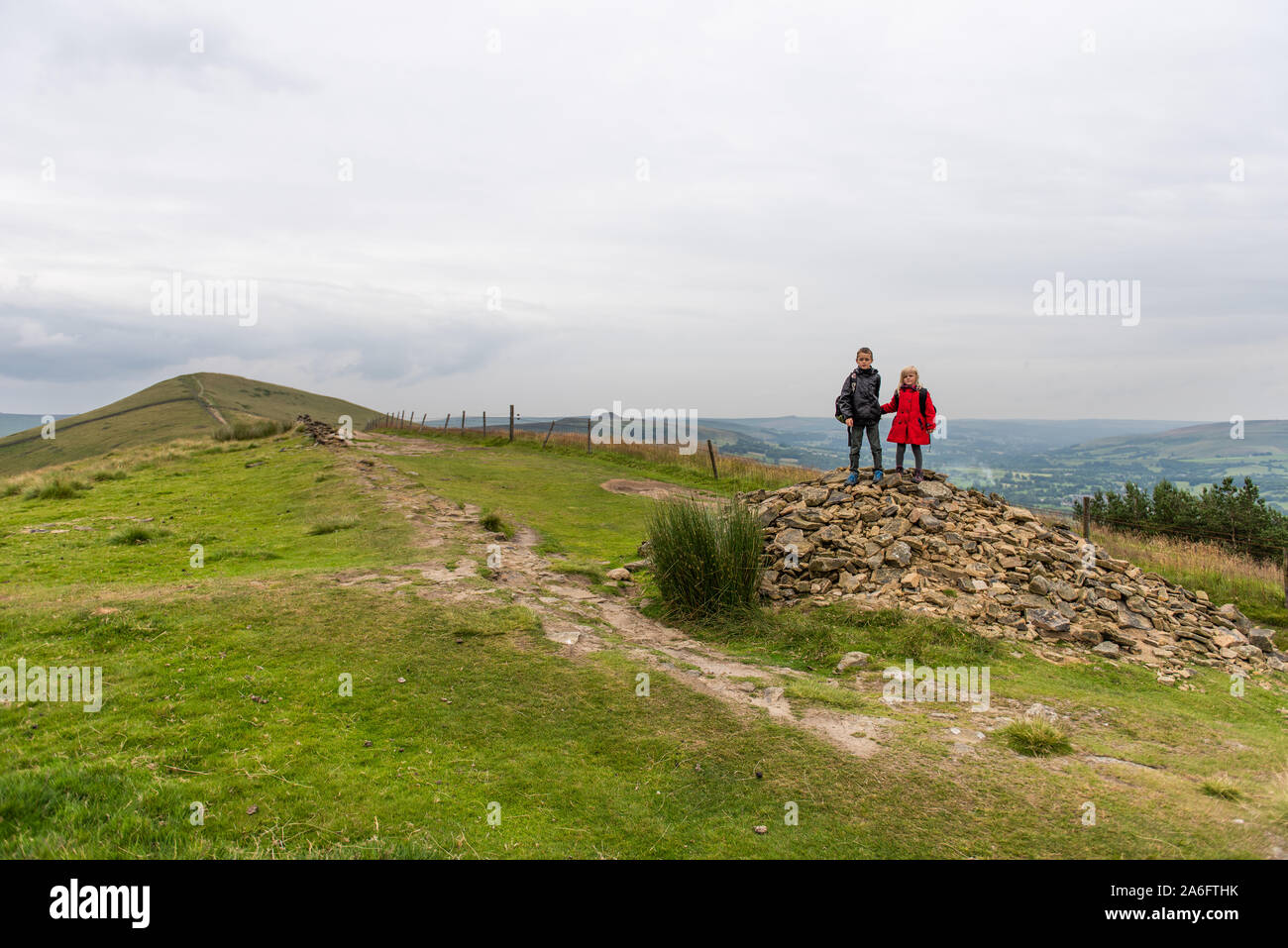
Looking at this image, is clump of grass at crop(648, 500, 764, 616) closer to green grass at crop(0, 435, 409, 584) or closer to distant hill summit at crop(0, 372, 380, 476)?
green grass at crop(0, 435, 409, 584)

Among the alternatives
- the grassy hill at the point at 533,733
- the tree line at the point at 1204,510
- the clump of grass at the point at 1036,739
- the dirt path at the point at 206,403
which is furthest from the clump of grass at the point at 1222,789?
the dirt path at the point at 206,403

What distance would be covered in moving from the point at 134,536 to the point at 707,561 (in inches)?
431

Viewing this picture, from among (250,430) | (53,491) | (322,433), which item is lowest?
(53,491)

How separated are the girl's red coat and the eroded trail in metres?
5.75

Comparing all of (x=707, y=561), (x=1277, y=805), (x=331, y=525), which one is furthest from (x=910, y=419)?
(x=331, y=525)

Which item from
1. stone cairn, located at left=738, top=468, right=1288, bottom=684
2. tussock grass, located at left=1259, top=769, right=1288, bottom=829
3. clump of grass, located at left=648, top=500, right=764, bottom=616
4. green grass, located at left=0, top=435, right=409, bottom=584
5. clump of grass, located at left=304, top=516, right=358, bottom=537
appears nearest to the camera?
tussock grass, located at left=1259, top=769, right=1288, bottom=829

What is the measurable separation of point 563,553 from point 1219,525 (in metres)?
30.8

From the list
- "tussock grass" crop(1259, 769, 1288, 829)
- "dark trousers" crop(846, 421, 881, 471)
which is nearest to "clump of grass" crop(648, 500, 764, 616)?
"dark trousers" crop(846, 421, 881, 471)

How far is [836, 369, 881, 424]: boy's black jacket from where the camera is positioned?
462 inches

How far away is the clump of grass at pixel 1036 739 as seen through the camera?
5.16 m

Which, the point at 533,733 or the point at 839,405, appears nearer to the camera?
the point at 533,733

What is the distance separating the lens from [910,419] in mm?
11328

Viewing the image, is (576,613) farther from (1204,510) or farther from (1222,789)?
(1204,510)
